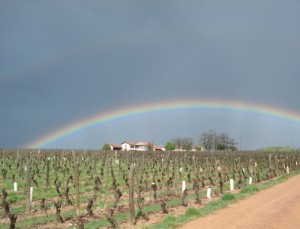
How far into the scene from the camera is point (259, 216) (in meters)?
12.2

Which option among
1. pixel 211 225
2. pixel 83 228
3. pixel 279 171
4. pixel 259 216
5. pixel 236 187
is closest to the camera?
pixel 83 228

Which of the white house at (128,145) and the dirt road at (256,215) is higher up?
the white house at (128,145)

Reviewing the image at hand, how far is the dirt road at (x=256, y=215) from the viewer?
10859 mm

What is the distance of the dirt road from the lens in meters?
10.9

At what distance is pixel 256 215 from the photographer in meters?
12.4

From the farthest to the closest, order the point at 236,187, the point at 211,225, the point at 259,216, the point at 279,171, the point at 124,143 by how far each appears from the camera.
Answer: the point at 124,143 → the point at 279,171 → the point at 236,187 → the point at 259,216 → the point at 211,225

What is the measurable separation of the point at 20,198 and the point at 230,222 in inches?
419

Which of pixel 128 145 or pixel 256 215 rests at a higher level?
pixel 128 145

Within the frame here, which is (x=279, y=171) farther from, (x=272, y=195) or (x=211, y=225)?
(x=211, y=225)

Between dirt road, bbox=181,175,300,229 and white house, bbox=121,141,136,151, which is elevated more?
white house, bbox=121,141,136,151

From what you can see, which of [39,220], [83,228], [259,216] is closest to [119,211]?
[39,220]

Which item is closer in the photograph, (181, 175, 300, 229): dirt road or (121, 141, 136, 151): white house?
(181, 175, 300, 229): dirt road

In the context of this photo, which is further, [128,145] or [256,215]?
[128,145]

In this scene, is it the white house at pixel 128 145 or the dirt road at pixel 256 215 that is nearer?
the dirt road at pixel 256 215
